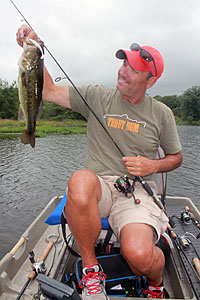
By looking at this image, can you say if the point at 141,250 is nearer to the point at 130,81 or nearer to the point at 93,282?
the point at 93,282

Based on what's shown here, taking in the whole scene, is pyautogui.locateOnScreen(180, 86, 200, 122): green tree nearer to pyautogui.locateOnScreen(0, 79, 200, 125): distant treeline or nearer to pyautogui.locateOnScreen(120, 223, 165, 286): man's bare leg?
pyautogui.locateOnScreen(0, 79, 200, 125): distant treeline

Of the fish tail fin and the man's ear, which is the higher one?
the man's ear

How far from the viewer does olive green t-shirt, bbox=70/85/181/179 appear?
2768 mm

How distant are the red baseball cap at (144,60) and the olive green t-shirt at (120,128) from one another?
1.21ft

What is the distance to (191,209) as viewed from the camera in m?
4.27

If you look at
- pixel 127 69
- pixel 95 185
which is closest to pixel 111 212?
pixel 95 185

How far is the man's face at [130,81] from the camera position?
276cm

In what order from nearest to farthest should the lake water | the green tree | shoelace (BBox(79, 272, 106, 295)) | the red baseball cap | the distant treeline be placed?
shoelace (BBox(79, 272, 106, 295)), the red baseball cap, the lake water, the distant treeline, the green tree

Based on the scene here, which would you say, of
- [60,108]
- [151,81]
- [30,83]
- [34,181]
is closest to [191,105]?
[60,108]

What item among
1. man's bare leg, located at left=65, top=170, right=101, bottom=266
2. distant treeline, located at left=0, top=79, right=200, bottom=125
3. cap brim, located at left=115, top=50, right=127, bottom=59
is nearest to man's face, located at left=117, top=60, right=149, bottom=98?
cap brim, located at left=115, top=50, right=127, bottom=59

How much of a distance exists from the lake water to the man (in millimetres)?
5205

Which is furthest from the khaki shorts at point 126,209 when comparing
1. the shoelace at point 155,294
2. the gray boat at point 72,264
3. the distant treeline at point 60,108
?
the distant treeline at point 60,108

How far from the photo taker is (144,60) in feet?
9.05

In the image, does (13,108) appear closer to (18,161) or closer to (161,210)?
(18,161)
